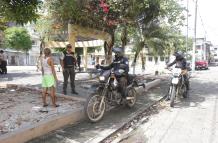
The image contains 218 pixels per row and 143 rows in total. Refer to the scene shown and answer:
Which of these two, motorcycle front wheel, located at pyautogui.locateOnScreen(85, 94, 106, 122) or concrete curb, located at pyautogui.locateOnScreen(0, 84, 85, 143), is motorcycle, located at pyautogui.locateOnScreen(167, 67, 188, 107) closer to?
motorcycle front wheel, located at pyautogui.locateOnScreen(85, 94, 106, 122)

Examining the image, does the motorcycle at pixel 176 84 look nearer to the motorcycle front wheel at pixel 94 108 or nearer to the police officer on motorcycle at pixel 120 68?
the police officer on motorcycle at pixel 120 68

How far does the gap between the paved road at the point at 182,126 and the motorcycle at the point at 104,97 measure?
1046mm

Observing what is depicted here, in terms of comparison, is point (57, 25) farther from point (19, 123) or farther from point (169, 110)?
point (19, 123)

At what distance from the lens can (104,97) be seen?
823cm

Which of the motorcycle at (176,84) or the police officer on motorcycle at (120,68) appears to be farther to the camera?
the motorcycle at (176,84)

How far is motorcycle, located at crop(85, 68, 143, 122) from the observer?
25.8ft

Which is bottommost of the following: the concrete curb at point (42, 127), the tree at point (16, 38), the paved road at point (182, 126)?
the paved road at point (182, 126)

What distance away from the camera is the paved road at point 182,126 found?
267 inches

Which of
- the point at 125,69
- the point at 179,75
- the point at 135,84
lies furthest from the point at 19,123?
the point at 179,75

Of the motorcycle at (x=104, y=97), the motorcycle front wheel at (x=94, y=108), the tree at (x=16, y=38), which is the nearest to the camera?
the motorcycle front wheel at (x=94, y=108)

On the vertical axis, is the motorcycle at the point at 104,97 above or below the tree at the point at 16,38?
below

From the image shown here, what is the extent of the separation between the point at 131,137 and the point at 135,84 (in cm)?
333

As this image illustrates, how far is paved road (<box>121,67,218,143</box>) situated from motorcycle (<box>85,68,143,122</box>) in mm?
1046

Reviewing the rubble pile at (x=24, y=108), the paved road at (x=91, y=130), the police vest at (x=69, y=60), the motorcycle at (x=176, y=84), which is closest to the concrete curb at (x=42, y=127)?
the paved road at (x=91, y=130)
